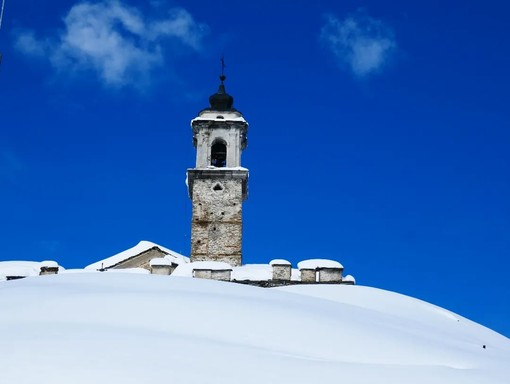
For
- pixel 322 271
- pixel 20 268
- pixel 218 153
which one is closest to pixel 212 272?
pixel 322 271

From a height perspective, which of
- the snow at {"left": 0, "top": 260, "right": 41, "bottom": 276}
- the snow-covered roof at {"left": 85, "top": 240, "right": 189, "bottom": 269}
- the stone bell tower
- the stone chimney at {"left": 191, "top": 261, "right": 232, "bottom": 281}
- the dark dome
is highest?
the dark dome

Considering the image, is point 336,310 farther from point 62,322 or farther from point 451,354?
point 62,322

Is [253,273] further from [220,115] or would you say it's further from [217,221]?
[220,115]

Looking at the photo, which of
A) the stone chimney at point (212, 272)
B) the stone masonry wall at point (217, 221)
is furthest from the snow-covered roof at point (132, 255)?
the stone chimney at point (212, 272)

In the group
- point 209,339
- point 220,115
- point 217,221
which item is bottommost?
point 209,339

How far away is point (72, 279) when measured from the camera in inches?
509

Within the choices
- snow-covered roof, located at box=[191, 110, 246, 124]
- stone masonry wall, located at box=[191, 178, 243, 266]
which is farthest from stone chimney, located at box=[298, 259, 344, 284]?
snow-covered roof, located at box=[191, 110, 246, 124]

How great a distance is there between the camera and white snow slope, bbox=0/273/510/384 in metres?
6.87

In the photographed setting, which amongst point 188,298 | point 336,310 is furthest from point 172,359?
point 336,310

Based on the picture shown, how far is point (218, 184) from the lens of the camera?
114 ft

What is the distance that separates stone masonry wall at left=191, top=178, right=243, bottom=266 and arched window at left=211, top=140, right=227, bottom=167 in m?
1.72

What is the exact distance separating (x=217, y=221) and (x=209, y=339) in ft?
84.2

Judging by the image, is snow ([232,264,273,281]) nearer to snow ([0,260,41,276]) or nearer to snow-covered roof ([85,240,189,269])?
snow-covered roof ([85,240,189,269])

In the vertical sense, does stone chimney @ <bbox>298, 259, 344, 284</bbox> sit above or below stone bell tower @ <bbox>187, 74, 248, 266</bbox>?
below
